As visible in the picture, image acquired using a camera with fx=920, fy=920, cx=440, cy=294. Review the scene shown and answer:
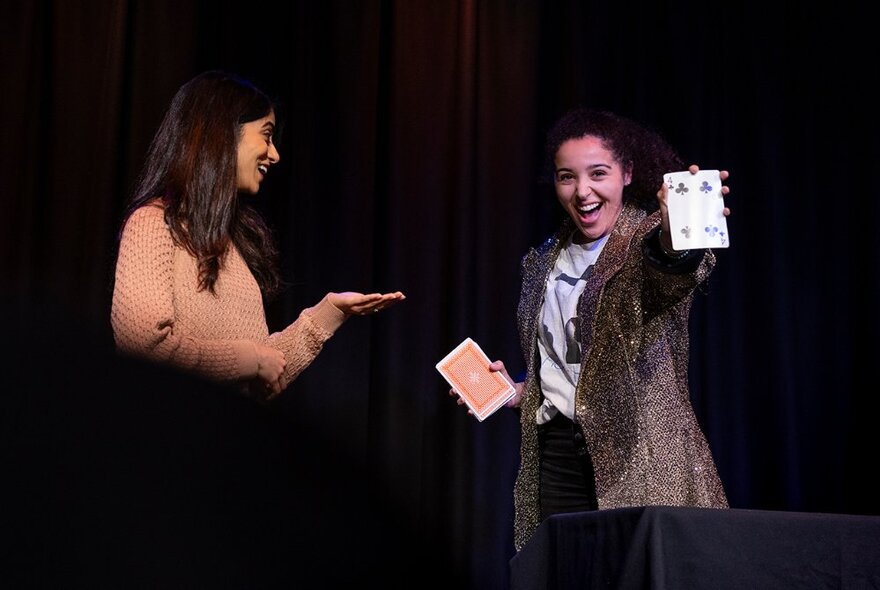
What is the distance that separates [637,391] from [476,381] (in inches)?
24.0

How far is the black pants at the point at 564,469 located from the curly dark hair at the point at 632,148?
0.75m

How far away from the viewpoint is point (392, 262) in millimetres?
3674

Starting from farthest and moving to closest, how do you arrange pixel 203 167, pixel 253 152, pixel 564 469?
pixel 564 469 < pixel 253 152 < pixel 203 167

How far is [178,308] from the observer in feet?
6.69

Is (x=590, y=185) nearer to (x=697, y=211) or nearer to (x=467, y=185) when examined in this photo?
(x=697, y=211)

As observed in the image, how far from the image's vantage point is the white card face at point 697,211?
6.38ft

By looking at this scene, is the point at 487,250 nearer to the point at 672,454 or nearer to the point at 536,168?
the point at 536,168

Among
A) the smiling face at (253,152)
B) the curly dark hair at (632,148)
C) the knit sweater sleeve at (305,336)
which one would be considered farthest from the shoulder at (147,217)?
the curly dark hair at (632,148)

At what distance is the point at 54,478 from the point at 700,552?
94 cm

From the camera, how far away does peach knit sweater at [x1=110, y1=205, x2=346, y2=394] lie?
1944mm

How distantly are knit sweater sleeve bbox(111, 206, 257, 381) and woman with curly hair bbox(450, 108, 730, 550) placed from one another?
0.97 meters

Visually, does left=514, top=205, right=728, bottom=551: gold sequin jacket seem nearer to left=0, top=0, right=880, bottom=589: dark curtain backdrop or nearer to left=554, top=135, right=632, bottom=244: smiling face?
left=554, top=135, right=632, bottom=244: smiling face

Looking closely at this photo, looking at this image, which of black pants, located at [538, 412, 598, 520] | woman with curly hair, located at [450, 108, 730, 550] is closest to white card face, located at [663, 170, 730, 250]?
woman with curly hair, located at [450, 108, 730, 550]

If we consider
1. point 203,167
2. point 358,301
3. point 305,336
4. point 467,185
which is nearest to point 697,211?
point 358,301
